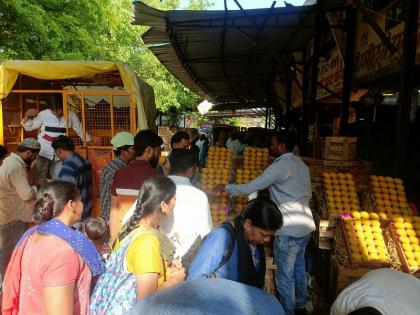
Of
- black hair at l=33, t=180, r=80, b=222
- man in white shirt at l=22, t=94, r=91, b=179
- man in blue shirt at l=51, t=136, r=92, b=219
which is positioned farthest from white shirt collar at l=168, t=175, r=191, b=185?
man in white shirt at l=22, t=94, r=91, b=179

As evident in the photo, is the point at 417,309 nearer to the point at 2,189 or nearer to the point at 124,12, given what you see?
the point at 2,189

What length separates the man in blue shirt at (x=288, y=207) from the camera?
3.93 metres

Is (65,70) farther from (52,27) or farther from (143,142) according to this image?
(52,27)

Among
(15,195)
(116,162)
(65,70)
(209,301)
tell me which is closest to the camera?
(209,301)

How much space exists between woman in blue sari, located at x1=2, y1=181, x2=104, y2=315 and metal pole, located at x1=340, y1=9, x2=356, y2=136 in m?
5.50

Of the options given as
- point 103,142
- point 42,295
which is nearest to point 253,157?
point 103,142

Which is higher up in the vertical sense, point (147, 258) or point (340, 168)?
point (340, 168)

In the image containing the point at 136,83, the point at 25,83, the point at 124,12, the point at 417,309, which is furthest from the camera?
the point at 124,12

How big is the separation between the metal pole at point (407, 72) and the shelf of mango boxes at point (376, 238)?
615mm

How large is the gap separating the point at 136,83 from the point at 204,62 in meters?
3.61

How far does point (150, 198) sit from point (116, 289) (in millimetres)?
546

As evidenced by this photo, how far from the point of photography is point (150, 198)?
7.02 ft

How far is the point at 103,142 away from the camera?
6.58m

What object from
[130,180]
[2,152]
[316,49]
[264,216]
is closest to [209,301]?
[264,216]
